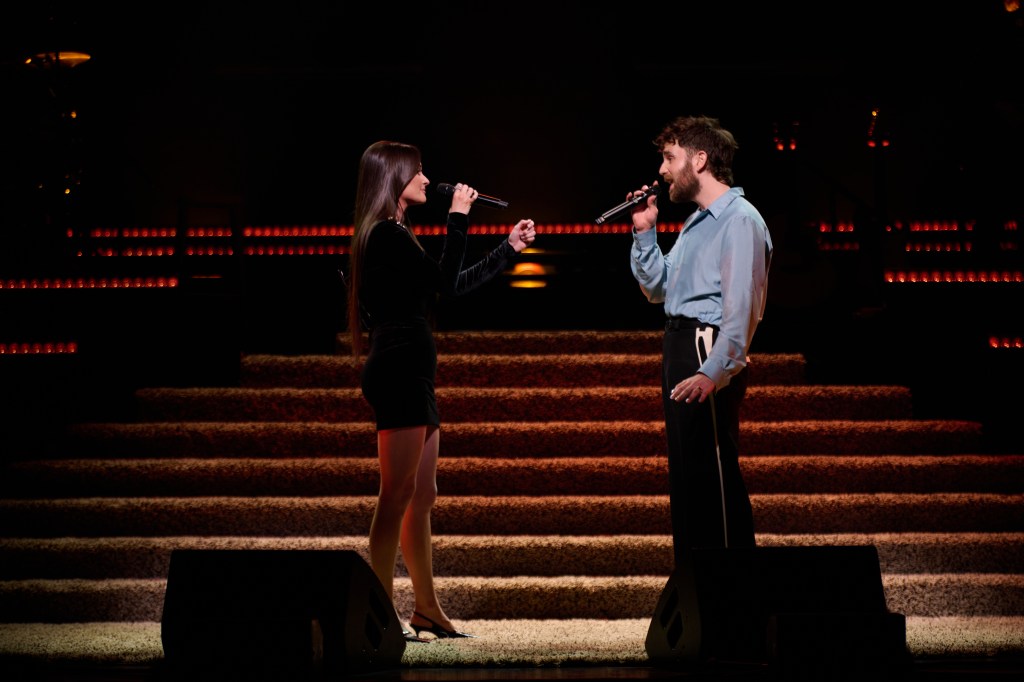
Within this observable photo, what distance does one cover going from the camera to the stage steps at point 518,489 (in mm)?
3275

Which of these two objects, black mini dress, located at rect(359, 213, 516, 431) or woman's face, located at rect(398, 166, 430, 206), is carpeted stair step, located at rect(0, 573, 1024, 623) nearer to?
black mini dress, located at rect(359, 213, 516, 431)

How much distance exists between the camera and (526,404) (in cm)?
454

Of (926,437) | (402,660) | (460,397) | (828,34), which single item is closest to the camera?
(402,660)

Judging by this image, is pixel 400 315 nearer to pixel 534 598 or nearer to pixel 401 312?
pixel 401 312

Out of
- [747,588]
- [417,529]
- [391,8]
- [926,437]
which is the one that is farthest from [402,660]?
[391,8]

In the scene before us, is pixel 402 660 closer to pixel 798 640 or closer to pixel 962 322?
pixel 798 640

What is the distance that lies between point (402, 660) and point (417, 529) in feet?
1.22

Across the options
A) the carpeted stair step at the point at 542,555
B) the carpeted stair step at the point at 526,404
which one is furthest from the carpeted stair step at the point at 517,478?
the carpeted stair step at the point at 526,404

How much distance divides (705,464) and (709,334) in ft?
1.00

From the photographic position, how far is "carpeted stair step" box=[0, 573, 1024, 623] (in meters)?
3.20

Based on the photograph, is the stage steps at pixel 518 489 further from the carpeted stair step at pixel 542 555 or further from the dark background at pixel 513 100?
the dark background at pixel 513 100

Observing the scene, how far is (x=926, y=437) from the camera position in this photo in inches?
166

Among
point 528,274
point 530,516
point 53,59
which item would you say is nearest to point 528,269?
point 528,274

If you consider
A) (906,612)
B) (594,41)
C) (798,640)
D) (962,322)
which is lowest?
(906,612)
